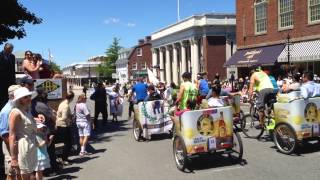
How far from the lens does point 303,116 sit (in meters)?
9.45

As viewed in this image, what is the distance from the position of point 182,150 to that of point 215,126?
0.76 meters

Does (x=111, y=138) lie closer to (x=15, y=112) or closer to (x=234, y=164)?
(x=234, y=164)

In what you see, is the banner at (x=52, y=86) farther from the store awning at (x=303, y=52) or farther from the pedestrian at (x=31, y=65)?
the store awning at (x=303, y=52)

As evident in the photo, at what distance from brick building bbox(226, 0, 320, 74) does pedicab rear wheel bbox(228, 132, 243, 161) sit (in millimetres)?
17015

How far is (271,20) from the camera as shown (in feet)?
110

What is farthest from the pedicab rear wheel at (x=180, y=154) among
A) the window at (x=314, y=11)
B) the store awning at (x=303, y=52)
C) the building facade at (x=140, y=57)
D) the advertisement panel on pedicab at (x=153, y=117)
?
the building facade at (x=140, y=57)

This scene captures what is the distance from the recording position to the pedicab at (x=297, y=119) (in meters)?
9.42

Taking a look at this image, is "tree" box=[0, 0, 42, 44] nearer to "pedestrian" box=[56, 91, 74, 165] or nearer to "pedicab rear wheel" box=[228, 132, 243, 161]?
"pedestrian" box=[56, 91, 74, 165]

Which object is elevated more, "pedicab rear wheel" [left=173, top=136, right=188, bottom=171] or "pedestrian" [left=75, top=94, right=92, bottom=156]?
"pedestrian" [left=75, top=94, right=92, bottom=156]

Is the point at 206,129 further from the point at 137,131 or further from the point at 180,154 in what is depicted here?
the point at 137,131

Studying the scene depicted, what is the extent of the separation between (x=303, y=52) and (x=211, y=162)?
21.8 metres

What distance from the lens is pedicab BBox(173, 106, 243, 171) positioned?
867 cm

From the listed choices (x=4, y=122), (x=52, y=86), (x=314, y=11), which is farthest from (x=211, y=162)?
(x=314, y=11)

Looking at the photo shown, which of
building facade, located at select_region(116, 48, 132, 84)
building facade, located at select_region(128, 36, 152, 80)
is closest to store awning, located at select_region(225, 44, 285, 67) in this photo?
building facade, located at select_region(128, 36, 152, 80)
